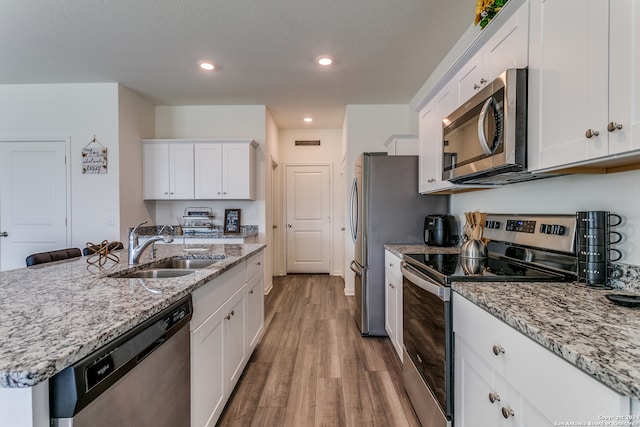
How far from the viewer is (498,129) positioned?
1.36 metres

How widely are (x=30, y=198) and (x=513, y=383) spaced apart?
188 inches

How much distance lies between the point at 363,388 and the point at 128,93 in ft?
13.3

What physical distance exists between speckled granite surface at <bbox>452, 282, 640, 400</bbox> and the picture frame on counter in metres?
3.40

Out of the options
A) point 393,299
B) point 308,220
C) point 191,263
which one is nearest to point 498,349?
point 393,299

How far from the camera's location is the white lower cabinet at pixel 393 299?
227 centimetres

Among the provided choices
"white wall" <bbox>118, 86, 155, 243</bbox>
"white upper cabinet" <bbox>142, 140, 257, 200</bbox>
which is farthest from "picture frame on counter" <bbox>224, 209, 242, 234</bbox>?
"white wall" <bbox>118, 86, 155, 243</bbox>

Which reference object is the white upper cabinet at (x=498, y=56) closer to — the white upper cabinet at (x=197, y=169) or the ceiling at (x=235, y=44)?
the ceiling at (x=235, y=44)

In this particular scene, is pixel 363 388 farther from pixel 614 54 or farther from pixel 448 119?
pixel 614 54

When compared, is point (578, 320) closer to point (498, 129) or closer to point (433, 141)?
point (498, 129)

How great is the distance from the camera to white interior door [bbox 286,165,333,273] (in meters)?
5.51

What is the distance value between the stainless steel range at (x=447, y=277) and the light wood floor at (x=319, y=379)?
0.25 metres

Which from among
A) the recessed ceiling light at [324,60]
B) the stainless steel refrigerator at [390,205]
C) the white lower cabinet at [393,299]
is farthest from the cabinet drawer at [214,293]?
the recessed ceiling light at [324,60]

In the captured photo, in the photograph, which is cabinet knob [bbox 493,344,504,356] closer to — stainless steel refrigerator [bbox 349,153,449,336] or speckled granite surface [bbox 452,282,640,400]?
speckled granite surface [bbox 452,282,640,400]

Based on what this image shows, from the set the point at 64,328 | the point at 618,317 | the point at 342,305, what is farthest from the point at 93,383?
the point at 342,305
